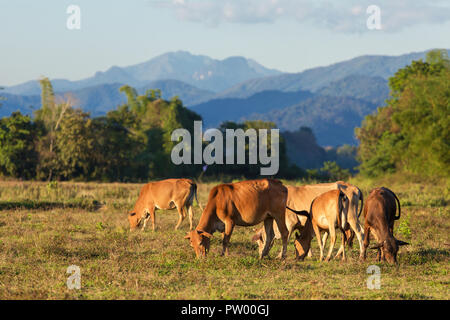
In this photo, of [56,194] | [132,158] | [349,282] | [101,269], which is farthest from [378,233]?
[132,158]

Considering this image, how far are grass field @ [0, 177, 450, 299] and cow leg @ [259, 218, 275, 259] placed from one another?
0.29m

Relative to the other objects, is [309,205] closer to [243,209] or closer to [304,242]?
[304,242]

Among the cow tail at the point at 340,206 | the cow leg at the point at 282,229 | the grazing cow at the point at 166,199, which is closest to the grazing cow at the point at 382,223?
the cow tail at the point at 340,206

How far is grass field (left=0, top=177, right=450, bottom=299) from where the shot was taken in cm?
995

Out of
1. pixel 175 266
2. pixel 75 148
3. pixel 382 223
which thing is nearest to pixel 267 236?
pixel 175 266

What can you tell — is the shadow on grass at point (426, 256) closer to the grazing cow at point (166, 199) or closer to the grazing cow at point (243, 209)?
the grazing cow at point (243, 209)

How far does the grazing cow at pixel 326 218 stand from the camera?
13.2m

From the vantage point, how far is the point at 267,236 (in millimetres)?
14008

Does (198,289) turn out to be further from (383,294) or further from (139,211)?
(139,211)

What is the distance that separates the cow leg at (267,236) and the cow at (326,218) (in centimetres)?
66

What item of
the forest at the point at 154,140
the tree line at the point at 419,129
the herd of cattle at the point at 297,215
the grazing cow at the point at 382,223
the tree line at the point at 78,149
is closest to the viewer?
the grazing cow at the point at 382,223

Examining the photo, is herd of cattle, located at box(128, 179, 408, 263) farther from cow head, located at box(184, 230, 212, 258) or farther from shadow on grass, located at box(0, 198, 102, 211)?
shadow on grass, located at box(0, 198, 102, 211)

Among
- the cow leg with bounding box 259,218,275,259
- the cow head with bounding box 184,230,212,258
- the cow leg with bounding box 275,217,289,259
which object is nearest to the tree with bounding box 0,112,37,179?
the cow head with bounding box 184,230,212,258

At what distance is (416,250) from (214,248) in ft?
16.3
